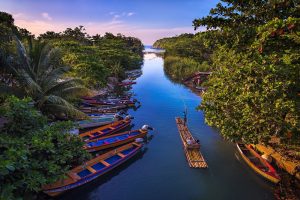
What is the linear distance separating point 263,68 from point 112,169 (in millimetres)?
11360

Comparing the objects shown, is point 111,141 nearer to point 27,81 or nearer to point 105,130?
point 105,130

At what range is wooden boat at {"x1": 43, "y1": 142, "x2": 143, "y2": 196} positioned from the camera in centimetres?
1220

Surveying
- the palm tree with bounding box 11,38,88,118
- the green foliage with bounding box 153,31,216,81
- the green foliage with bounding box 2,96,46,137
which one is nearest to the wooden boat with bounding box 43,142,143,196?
the palm tree with bounding box 11,38,88,118

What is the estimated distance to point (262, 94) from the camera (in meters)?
9.00

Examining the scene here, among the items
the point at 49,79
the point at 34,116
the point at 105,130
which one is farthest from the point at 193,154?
the point at 34,116

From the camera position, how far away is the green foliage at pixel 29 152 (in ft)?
18.5

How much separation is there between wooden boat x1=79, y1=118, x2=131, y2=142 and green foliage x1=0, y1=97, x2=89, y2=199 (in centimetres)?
1069

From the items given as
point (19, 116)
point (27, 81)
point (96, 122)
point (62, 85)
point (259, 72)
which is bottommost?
point (96, 122)

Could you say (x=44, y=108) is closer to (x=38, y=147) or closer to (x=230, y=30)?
(x=38, y=147)

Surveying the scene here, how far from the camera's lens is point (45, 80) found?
1301 centimetres

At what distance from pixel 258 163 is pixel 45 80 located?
14718 mm

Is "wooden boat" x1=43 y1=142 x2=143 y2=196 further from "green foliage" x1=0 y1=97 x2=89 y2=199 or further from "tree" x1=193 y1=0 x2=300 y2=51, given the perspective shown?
"tree" x1=193 y1=0 x2=300 y2=51

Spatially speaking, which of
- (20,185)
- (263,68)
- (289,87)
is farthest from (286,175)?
(20,185)

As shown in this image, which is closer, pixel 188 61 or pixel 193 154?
pixel 193 154
